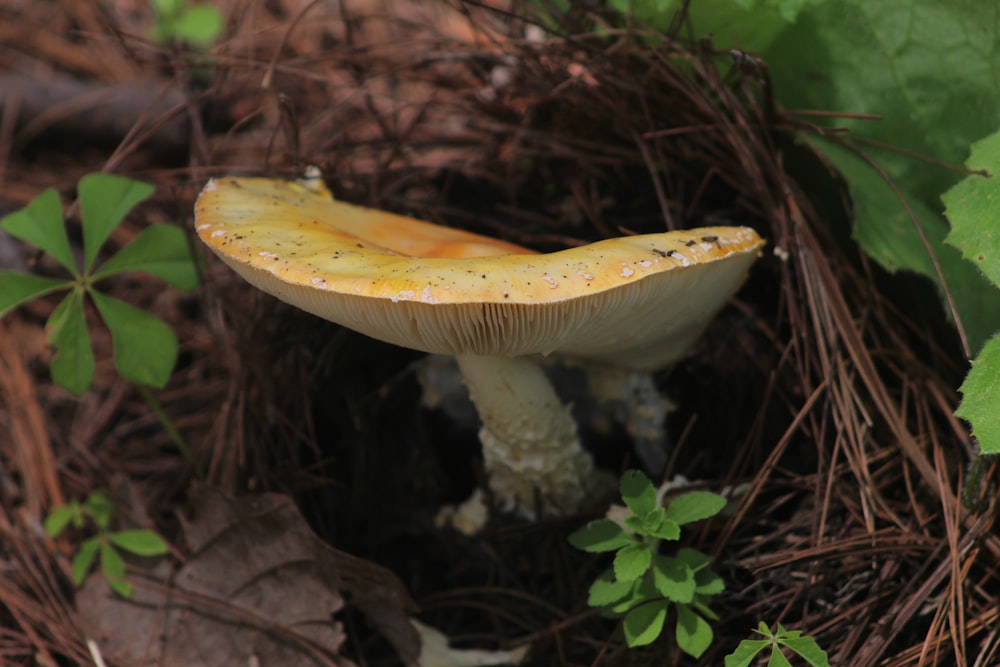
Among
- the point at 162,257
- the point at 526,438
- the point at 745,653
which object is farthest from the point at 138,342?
the point at 745,653

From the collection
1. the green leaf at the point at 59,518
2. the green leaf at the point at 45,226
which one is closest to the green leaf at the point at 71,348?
the green leaf at the point at 45,226

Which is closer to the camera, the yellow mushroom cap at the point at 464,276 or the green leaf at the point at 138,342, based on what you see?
the yellow mushroom cap at the point at 464,276

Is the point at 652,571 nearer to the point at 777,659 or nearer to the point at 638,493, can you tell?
the point at 638,493

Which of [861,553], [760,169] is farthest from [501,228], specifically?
[861,553]

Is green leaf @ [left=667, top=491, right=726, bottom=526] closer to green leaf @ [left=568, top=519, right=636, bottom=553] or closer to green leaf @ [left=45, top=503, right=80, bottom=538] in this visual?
green leaf @ [left=568, top=519, right=636, bottom=553]

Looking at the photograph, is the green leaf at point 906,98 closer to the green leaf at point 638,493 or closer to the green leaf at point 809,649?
the green leaf at point 638,493
